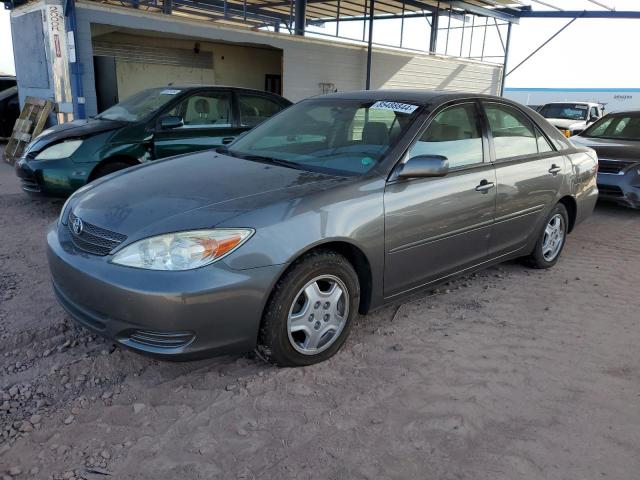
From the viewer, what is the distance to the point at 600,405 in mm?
2797

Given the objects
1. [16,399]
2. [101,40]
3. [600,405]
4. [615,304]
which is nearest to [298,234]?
[16,399]

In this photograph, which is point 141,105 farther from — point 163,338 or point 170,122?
point 163,338

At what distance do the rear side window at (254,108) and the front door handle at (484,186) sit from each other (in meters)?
3.97

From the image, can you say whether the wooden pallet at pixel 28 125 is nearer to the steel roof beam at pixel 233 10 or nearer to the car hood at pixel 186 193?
the car hood at pixel 186 193

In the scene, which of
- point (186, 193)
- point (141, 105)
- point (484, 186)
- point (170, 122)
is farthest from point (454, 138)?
point (141, 105)

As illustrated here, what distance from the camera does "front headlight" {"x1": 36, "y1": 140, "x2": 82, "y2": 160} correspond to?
5883mm

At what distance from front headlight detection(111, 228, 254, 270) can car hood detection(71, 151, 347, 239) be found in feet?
0.16

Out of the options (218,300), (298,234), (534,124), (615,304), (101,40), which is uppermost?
(101,40)

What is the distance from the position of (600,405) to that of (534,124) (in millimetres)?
2628

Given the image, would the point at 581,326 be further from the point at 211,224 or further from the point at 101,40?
the point at 101,40

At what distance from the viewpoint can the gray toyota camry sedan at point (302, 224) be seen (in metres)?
2.57

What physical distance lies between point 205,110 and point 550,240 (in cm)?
448

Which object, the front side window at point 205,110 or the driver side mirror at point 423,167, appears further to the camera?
the front side window at point 205,110

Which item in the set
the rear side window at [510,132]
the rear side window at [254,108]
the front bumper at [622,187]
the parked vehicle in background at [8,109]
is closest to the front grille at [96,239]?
the rear side window at [510,132]
